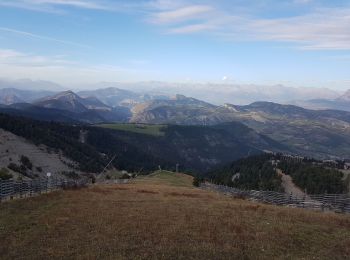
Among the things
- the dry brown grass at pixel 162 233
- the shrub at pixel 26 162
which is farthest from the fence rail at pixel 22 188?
the shrub at pixel 26 162

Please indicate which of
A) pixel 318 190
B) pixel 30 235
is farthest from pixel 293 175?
pixel 30 235

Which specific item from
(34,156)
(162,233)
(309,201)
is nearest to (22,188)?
(162,233)

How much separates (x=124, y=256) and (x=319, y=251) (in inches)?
436

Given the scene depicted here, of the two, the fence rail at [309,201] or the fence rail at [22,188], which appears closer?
the fence rail at [22,188]

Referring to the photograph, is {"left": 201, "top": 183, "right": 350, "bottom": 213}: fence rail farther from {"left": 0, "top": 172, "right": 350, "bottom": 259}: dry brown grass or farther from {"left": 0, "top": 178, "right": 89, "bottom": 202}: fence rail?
{"left": 0, "top": 178, "right": 89, "bottom": 202}: fence rail

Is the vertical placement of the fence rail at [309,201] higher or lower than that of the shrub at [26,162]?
higher

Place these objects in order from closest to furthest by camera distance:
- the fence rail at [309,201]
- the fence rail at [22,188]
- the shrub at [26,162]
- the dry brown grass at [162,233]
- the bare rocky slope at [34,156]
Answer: the dry brown grass at [162,233] < the fence rail at [22,188] < the fence rail at [309,201] < the bare rocky slope at [34,156] < the shrub at [26,162]

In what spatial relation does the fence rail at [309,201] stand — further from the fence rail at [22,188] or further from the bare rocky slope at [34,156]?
the bare rocky slope at [34,156]

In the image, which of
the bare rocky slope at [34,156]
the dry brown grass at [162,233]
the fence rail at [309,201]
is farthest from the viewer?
the bare rocky slope at [34,156]

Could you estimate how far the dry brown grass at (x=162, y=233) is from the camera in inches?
941

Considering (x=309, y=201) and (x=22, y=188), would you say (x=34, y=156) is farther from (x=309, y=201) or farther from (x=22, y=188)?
(x=309, y=201)

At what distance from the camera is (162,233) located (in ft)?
92.6

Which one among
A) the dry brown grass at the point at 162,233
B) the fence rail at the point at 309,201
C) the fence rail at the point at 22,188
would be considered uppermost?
the dry brown grass at the point at 162,233

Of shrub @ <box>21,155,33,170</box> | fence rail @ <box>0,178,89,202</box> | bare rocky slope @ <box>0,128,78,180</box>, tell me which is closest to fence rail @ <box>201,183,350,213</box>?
fence rail @ <box>0,178,89,202</box>
